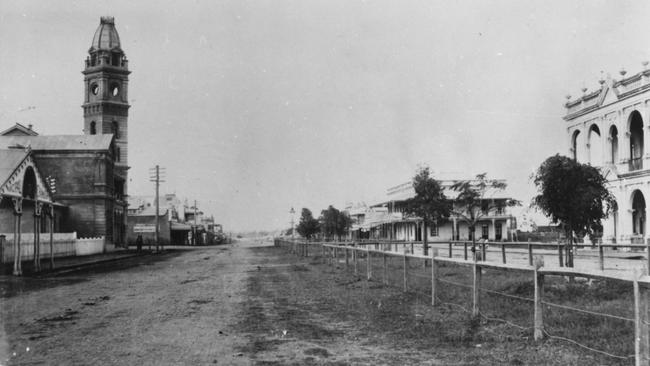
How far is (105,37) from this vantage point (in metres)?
86.6

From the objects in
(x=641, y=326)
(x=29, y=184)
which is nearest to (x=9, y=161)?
(x=29, y=184)

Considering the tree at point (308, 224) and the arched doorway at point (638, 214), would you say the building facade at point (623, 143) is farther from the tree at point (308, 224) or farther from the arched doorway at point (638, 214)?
the tree at point (308, 224)

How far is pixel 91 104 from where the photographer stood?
267 ft

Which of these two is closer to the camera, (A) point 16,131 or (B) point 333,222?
(A) point 16,131

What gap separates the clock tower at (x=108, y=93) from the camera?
80.9 meters

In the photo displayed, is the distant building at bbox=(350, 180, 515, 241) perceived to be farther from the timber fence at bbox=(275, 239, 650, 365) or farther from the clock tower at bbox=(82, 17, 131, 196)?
the timber fence at bbox=(275, 239, 650, 365)

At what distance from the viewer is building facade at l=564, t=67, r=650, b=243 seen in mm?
33469

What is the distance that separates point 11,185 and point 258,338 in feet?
51.2

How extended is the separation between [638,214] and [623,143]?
4.51m

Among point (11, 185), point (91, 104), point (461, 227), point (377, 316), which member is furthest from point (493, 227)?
point (377, 316)

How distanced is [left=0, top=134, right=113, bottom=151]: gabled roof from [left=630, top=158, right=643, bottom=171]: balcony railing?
42.6 metres

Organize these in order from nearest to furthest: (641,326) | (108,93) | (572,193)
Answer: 1. (641,326)
2. (572,193)
3. (108,93)

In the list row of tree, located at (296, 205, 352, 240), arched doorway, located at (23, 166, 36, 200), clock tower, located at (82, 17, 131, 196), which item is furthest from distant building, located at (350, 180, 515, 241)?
arched doorway, located at (23, 166, 36, 200)

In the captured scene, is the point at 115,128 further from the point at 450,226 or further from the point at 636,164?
the point at 636,164
